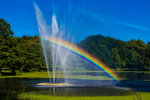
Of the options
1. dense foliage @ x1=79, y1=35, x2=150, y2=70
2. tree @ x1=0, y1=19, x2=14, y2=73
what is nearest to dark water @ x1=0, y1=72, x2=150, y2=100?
tree @ x1=0, y1=19, x2=14, y2=73

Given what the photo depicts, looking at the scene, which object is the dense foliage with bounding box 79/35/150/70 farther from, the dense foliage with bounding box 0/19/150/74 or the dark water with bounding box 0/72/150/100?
the dark water with bounding box 0/72/150/100

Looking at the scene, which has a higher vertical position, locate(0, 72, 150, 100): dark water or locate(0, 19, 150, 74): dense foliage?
locate(0, 19, 150, 74): dense foliage

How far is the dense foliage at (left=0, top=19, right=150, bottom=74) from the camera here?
44938 millimetres

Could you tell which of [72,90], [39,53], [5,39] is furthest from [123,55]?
[72,90]

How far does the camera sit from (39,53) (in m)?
70.9

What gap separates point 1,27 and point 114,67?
63.8 meters

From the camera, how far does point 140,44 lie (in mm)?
118375

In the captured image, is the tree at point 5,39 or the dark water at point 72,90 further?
the tree at point 5,39

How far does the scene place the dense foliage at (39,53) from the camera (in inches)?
1769

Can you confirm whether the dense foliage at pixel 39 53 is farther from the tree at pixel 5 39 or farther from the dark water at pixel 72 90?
the dark water at pixel 72 90

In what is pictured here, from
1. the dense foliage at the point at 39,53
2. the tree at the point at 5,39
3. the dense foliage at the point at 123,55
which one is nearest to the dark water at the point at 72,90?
the tree at the point at 5,39

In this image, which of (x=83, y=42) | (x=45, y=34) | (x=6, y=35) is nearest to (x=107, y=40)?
(x=83, y=42)

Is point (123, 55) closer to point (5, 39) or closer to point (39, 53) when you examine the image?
point (39, 53)

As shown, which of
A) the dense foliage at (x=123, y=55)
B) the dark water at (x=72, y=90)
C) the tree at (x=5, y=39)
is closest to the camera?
the dark water at (x=72, y=90)
